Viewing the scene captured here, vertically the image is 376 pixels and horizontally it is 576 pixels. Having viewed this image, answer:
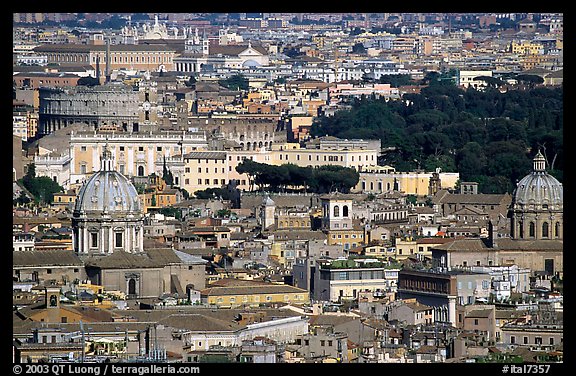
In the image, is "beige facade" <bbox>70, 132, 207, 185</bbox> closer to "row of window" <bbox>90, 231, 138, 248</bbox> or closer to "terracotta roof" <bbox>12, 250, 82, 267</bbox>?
"row of window" <bbox>90, 231, 138, 248</bbox>

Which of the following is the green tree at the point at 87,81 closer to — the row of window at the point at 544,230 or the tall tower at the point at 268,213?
the tall tower at the point at 268,213

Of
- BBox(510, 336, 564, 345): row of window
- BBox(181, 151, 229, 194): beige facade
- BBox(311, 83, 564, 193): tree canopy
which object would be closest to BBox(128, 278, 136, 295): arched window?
BBox(510, 336, 564, 345): row of window

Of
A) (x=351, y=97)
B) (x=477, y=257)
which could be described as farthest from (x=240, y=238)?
(x=351, y=97)

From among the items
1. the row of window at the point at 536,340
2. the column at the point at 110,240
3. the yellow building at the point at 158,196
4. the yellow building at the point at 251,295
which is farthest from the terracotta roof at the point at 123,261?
the yellow building at the point at 158,196

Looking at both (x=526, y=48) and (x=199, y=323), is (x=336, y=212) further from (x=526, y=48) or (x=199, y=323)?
(x=526, y=48)

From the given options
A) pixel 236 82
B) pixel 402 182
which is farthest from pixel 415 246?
pixel 236 82
